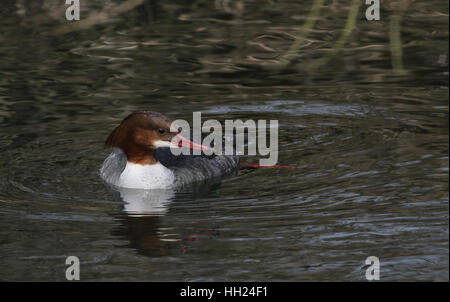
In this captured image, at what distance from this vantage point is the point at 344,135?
1006cm

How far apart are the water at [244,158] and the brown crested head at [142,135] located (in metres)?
0.48

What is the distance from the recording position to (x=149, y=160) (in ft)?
30.4

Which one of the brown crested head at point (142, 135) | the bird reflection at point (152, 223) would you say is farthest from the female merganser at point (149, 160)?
the bird reflection at point (152, 223)

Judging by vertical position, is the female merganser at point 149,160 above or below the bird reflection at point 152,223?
above

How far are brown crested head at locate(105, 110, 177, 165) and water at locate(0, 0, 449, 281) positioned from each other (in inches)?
18.8

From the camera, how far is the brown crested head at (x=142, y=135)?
899cm

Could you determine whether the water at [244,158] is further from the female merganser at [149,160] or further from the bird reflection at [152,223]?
the female merganser at [149,160]

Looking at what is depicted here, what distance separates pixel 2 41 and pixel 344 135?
5.63 meters

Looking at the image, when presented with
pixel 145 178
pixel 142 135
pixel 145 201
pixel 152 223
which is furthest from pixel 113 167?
pixel 152 223

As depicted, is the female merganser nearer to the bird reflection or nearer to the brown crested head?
the brown crested head

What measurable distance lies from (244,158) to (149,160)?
1223mm

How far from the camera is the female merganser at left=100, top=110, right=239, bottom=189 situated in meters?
9.02

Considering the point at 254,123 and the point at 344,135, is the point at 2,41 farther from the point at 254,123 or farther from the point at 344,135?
the point at 344,135

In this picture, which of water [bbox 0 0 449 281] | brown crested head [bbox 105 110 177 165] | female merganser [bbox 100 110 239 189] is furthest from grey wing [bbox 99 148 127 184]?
water [bbox 0 0 449 281]
